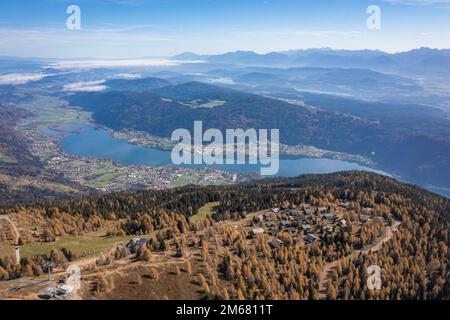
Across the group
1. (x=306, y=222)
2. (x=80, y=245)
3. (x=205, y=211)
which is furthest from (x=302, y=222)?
(x=80, y=245)

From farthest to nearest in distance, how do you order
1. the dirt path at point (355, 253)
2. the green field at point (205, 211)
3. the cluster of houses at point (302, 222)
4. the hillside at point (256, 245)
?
the green field at point (205, 211) → the cluster of houses at point (302, 222) → the dirt path at point (355, 253) → the hillside at point (256, 245)

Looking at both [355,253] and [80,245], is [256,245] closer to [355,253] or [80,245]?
[355,253]

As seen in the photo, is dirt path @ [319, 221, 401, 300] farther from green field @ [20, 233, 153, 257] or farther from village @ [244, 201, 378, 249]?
green field @ [20, 233, 153, 257]

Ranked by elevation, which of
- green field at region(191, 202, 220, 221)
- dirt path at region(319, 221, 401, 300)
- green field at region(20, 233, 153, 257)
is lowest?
dirt path at region(319, 221, 401, 300)

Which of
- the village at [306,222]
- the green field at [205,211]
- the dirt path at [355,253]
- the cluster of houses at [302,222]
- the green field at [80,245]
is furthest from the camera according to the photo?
the green field at [205,211]

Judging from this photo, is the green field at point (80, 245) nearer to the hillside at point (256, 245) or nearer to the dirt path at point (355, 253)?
the hillside at point (256, 245)

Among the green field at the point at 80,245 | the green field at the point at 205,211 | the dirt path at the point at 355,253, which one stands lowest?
the dirt path at the point at 355,253

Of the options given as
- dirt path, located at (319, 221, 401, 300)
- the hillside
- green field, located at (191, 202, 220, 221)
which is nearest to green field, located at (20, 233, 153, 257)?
the hillside

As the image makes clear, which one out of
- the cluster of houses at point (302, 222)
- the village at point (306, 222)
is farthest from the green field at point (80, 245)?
the cluster of houses at point (302, 222)
